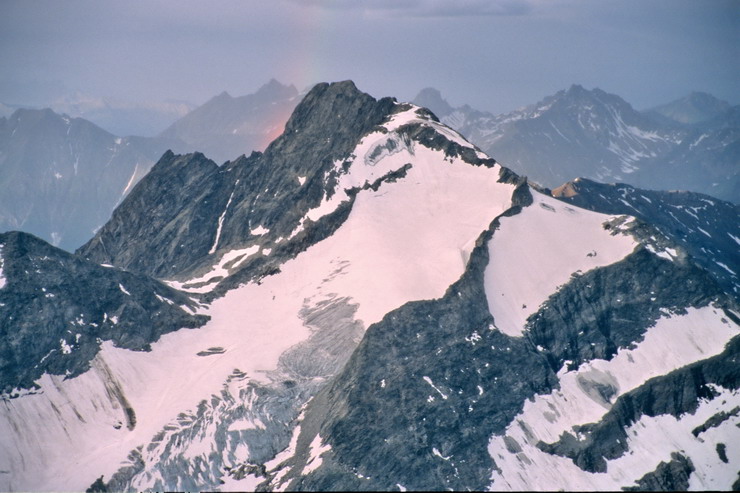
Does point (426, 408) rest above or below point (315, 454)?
below

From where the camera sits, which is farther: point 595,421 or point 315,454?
Result: point 595,421

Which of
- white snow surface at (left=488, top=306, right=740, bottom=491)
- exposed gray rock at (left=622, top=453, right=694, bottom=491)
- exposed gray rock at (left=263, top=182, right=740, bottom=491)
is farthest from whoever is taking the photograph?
exposed gray rock at (left=622, top=453, right=694, bottom=491)

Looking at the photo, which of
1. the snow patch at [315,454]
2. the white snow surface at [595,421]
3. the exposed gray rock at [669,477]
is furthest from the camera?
the exposed gray rock at [669,477]

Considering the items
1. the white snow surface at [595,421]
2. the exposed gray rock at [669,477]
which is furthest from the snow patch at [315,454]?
the exposed gray rock at [669,477]

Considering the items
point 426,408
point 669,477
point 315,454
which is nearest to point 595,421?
point 669,477

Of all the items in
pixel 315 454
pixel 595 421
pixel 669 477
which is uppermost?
pixel 315 454

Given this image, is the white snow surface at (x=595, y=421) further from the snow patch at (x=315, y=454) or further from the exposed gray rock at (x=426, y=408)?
the snow patch at (x=315, y=454)

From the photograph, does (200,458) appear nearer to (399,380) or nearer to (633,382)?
(399,380)

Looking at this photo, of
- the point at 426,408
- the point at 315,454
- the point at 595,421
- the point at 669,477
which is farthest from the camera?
the point at 595,421

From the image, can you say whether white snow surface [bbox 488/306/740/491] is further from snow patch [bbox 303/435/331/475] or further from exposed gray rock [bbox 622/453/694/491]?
snow patch [bbox 303/435/331/475]

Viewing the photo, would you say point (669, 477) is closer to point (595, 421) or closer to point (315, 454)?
point (595, 421)

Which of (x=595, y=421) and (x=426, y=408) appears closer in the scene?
(x=426, y=408)

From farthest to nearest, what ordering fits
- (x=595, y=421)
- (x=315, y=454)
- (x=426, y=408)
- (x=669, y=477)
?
(x=595, y=421) → (x=426, y=408) → (x=669, y=477) → (x=315, y=454)

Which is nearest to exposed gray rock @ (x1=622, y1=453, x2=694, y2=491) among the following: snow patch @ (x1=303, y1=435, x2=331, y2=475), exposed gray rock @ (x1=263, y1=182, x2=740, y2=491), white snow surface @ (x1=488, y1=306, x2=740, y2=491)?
white snow surface @ (x1=488, y1=306, x2=740, y2=491)
